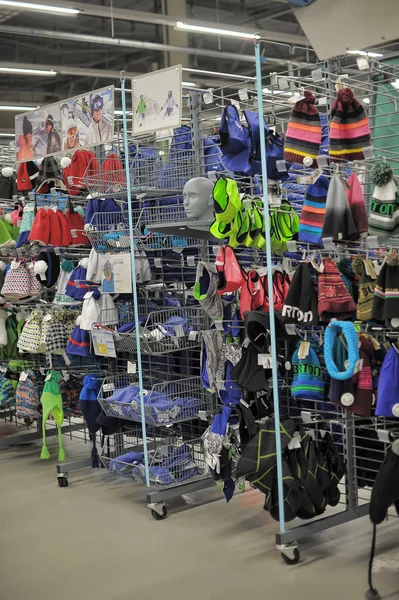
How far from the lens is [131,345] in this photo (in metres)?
5.36

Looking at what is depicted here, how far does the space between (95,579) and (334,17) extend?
10.1 ft

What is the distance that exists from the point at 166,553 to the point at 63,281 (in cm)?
272

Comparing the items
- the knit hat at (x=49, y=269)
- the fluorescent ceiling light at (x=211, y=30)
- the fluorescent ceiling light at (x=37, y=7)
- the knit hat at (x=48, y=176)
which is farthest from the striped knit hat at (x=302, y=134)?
the fluorescent ceiling light at (x=211, y=30)

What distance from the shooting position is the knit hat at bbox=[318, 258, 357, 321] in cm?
414

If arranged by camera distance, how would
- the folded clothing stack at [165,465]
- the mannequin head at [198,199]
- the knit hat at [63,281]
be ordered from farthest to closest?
the knit hat at [63,281], the folded clothing stack at [165,465], the mannequin head at [198,199]

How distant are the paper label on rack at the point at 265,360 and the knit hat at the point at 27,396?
2.73m

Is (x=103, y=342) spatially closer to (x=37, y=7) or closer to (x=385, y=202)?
(x=385, y=202)

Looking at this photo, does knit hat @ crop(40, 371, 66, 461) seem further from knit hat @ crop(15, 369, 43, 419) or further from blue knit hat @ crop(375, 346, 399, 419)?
blue knit hat @ crop(375, 346, 399, 419)

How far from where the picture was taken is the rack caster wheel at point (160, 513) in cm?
504

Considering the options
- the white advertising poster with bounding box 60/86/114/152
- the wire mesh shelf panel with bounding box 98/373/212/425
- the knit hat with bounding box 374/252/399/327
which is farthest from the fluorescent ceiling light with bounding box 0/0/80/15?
the knit hat with bounding box 374/252/399/327

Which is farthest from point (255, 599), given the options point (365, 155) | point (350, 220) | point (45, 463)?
point (45, 463)

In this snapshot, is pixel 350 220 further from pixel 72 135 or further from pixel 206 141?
pixel 72 135

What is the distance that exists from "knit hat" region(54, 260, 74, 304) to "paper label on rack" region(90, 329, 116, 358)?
0.81m

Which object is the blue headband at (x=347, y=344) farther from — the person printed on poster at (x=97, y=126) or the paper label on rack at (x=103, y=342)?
the person printed on poster at (x=97, y=126)
